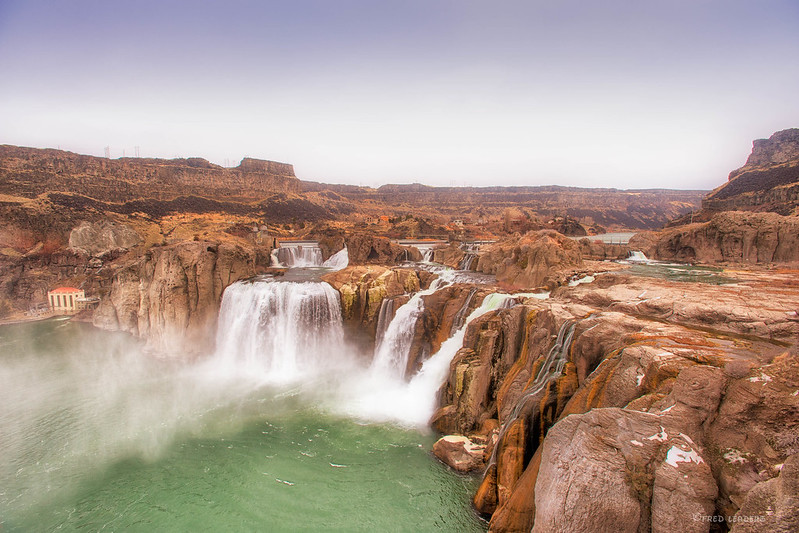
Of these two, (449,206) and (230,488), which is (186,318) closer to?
(230,488)

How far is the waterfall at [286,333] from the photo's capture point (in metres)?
22.2

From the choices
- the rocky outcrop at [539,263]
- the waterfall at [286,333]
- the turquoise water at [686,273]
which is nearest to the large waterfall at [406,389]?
the waterfall at [286,333]

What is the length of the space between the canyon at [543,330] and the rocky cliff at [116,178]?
1457 millimetres

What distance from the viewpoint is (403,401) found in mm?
17156

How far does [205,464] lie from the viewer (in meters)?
13.6

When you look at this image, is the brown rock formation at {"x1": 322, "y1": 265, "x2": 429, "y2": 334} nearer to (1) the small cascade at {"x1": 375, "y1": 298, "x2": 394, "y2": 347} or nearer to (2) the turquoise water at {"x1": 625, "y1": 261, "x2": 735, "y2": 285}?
(1) the small cascade at {"x1": 375, "y1": 298, "x2": 394, "y2": 347}

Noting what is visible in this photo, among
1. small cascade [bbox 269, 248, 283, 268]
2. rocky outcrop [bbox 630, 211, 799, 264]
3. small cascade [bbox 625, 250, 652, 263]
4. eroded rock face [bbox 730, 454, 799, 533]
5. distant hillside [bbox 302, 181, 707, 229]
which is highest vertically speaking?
distant hillside [bbox 302, 181, 707, 229]

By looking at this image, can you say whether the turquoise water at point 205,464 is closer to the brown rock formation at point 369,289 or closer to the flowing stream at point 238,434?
the flowing stream at point 238,434

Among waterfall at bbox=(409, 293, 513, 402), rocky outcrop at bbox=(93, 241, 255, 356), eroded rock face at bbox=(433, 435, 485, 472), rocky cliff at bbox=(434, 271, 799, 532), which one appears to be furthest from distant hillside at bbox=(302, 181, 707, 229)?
eroded rock face at bbox=(433, 435, 485, 472)

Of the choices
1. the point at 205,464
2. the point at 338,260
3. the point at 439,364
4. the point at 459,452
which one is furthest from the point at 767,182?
the point at 205,464

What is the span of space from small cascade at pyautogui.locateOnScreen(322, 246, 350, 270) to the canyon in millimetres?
1034

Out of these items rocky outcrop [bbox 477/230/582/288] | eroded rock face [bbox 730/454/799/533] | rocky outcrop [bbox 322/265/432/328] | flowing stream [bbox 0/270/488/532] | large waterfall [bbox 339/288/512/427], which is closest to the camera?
eroded rock face [bbox 730/454/799/533]

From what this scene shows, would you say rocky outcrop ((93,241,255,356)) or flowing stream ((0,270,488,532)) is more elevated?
rocky outcrop ((93,241,255,356))

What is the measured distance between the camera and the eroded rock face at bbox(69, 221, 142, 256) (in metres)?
41.8
